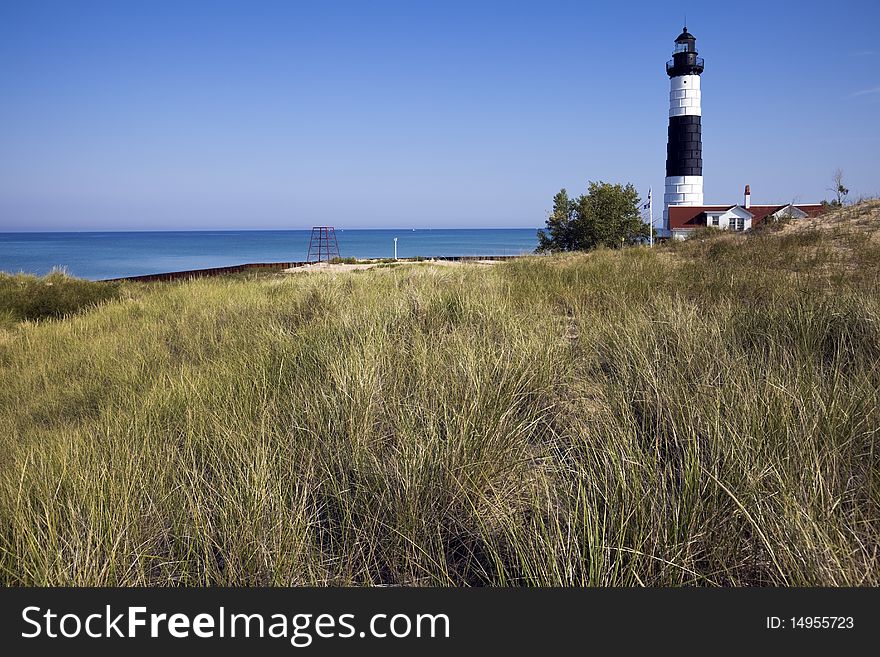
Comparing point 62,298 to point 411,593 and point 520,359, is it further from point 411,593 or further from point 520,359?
point 411,593

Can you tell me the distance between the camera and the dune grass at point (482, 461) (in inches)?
70.0

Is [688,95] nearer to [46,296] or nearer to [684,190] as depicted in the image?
[684,190]

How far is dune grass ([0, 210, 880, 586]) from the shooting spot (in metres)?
1.78

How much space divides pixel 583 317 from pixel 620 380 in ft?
6.73

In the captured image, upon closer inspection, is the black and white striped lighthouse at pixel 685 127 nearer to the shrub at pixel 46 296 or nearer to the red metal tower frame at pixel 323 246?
the red metal tower frame at pixel 323 246

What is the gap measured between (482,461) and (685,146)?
41839mm

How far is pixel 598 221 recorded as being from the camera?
40781 mm

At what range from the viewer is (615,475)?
6.59 feet

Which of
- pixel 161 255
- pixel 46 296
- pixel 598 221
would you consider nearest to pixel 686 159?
pixel 598 221

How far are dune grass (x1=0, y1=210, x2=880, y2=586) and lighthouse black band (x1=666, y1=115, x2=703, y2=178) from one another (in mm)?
38014

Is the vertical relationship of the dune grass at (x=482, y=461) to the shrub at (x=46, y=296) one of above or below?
below

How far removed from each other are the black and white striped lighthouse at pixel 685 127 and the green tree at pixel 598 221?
359 centimetres

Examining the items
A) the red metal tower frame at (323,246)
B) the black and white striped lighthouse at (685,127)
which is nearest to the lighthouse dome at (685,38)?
the black and white striped lighthouse at (685,127)

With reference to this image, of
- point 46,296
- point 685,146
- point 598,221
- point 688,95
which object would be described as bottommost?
point 46,296
